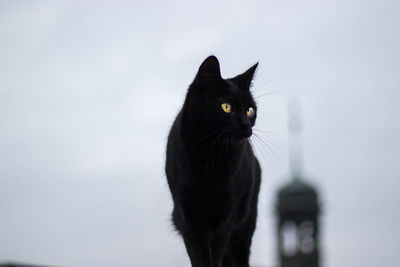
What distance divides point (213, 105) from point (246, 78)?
45 centimetres

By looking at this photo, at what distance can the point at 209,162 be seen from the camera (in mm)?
3709

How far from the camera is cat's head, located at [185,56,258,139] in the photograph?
3.65m

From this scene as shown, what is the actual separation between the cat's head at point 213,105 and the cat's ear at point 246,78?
0.59 ft

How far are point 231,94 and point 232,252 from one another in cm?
121

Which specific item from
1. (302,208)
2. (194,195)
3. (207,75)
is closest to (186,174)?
(194,195)

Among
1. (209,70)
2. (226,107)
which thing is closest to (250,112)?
(226,107)

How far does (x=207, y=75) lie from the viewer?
12.2ft

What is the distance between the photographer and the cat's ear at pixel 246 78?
3969 millimetres

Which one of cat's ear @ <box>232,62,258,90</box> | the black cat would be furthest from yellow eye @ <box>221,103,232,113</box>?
cat's ear @ <box>232,62,258,90</box>

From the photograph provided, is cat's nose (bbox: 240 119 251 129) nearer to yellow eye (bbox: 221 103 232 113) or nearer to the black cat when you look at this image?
the black cat

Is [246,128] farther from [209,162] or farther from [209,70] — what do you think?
[209,70]

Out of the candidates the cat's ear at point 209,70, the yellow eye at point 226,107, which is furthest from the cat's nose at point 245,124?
the cat's ear at point 209,70

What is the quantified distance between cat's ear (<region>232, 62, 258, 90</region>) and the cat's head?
181mm

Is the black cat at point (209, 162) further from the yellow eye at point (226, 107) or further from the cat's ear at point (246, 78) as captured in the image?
the cat's ear at point (246, 78)
